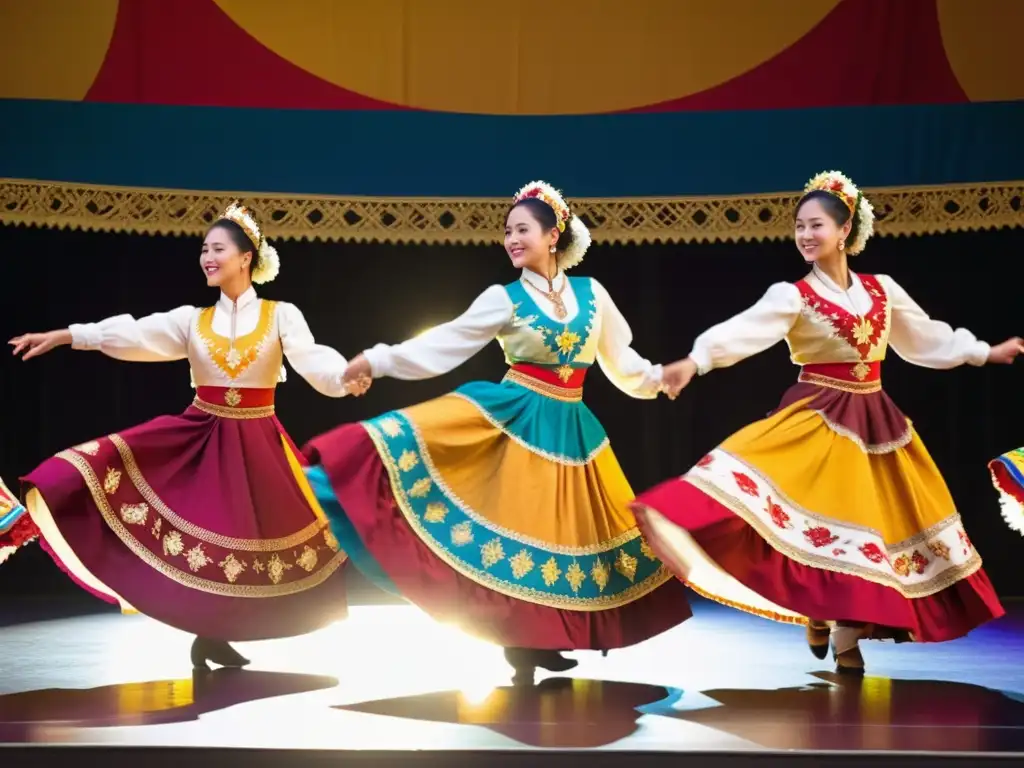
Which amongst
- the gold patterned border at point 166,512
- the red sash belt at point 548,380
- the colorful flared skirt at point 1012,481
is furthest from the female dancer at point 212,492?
the colorful flared skirt at point 1012,481

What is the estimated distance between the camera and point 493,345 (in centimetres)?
591

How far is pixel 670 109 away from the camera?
17.6 feet

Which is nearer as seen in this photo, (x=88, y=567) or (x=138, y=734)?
(x=138, y=734)

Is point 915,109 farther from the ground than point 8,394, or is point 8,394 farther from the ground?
point 915,109

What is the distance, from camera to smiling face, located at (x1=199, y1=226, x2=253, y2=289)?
3.88 meters

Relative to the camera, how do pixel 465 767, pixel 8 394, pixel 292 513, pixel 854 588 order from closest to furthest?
pixel 465 767
pixel 854 588
pixel 292 513
pixel 8 394

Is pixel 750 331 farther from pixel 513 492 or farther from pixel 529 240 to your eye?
pixel 513 492

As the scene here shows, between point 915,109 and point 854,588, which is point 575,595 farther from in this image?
point 915,109

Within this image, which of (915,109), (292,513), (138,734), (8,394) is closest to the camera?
(138,734)

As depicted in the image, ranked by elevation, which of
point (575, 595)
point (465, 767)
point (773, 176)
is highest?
point (773, 176)

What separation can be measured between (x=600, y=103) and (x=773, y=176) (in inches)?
27.4

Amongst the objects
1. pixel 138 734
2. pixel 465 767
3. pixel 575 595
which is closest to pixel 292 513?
pixel 575 595

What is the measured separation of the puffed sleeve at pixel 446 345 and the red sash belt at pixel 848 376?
0.80 metres

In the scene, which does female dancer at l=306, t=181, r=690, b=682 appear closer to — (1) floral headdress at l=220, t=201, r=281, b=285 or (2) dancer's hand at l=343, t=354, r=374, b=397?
(2) dancer's hand at l=343, t=354, r=374, b=397
